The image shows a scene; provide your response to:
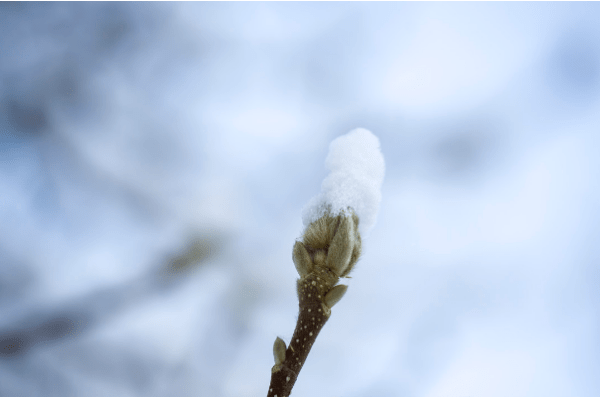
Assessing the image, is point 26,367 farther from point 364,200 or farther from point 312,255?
point 364,200

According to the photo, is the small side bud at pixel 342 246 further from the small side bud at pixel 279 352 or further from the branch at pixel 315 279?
the small side bud at pixel 279 352

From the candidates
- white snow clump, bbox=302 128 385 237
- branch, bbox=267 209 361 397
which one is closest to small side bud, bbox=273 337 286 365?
branch, bbox=267 209 361 397

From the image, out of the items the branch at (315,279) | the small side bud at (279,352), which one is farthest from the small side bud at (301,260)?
the small side bud at (279,352)

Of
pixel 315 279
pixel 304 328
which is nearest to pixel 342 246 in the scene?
pixel 315 279

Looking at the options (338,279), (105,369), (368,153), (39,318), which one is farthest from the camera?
(105,369)

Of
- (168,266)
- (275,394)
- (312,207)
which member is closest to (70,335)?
(168,266)

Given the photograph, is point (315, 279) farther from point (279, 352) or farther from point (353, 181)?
point (353, 181)

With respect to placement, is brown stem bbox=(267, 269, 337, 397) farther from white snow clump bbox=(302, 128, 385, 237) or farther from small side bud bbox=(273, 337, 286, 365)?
white snow clump bbox=(302, 128, 385, 237)
